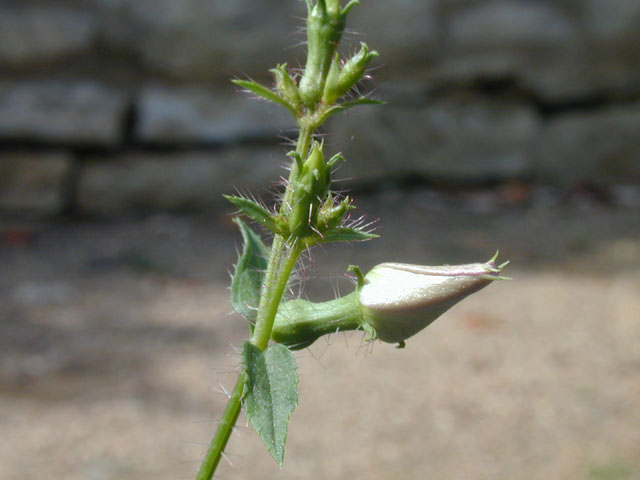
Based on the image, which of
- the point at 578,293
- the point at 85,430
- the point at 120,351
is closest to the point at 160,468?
the point at 85,430

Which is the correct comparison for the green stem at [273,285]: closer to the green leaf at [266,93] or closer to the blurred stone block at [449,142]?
the green leaf at [266,93]

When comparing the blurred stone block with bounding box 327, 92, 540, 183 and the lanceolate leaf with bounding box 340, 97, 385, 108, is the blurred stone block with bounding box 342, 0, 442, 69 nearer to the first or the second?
the blurred stone block with bounding box 327, 92, 540, 183

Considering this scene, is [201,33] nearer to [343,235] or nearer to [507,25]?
[507,25]

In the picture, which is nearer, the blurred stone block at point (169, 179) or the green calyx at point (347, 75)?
the green calyx at point (347, 75)

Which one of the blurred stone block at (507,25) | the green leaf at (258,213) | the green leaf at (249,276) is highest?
the green leaf at (258,213)

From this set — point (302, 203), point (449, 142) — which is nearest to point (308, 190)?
point (302, 203)

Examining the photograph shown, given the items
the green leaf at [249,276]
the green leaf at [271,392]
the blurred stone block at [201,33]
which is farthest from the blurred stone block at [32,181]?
the green leaf at [271,392]

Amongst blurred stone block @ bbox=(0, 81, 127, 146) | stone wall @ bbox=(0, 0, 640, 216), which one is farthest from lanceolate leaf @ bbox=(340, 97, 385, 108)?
blurred stone block @ bbox=(0, 81, 127, 146)
